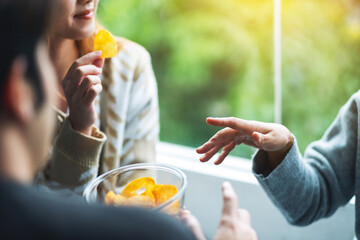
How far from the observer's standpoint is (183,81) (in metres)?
1.87

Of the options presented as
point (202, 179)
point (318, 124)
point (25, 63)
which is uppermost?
point (25, 63)

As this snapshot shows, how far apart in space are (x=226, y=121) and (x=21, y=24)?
523mm

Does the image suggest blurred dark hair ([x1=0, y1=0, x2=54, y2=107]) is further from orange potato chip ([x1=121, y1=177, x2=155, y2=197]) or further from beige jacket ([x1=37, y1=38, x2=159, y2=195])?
beige jacket ([x1=37, y1=38, x2=159, y2=195])

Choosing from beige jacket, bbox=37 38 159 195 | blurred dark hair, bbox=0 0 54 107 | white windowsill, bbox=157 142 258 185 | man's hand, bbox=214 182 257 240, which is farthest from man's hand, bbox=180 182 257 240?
white windowsill, bbox=157 142 258 185

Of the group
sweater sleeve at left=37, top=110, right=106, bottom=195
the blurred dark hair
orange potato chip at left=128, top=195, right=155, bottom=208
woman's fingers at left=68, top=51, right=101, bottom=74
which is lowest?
sweater sleeve at left=37, top=110, right=106, bottom=195

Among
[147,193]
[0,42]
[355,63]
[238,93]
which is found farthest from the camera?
[238,93]

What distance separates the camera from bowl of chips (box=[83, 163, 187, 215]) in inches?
22.5

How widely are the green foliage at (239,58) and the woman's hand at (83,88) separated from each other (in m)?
0.73

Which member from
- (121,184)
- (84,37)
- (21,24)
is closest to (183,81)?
(84,37)

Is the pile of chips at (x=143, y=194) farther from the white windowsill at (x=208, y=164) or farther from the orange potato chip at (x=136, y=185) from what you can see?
the white windowsill at (x=208, y=164)

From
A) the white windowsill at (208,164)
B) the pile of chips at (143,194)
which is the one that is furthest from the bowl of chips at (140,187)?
the white windowsill at (208,164)

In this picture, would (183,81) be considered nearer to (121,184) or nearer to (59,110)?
(59,110)

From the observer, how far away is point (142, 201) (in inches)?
22.8

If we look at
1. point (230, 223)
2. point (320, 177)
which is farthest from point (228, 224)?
point (320, 177)
